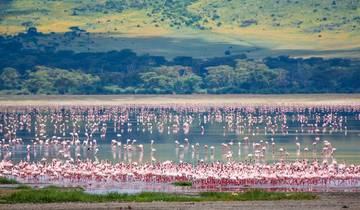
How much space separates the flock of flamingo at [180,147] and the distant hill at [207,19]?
208 feet

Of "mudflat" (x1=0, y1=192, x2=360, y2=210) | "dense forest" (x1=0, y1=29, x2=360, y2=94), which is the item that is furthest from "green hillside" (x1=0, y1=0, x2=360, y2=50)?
"mudflat" (x1=0, y1=192, x2=360, y2=210)

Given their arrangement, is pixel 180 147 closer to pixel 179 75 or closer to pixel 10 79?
pixel 10 79

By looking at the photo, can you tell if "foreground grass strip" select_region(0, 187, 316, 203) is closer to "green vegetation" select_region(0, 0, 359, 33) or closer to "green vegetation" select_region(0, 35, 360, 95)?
"green vegetation" select_region(0, 35, 360, 95)

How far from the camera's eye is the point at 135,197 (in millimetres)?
31703

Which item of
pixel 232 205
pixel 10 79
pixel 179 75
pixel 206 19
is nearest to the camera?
pixel 232 205

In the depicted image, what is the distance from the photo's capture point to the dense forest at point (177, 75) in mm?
120875

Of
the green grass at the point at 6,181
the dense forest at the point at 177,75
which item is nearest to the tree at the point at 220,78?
the dense forest at the point at 177,75

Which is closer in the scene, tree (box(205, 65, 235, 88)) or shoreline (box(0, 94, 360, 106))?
shoreline (box(0, 94, 360, 106))

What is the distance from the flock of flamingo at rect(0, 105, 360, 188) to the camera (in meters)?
36.6

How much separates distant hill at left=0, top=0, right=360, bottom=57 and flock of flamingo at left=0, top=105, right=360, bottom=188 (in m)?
63.3

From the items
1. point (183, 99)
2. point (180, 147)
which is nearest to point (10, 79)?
point (183, 99)

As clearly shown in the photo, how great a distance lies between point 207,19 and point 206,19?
41cm

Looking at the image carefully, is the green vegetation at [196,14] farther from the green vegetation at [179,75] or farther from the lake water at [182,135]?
the lake water at [182,135]

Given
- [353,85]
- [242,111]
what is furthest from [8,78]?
[242,111]
